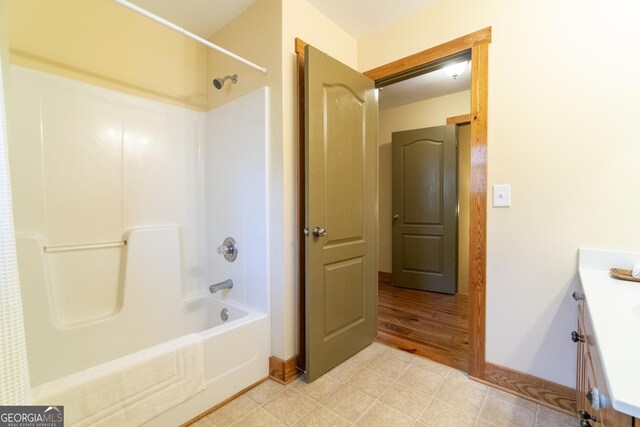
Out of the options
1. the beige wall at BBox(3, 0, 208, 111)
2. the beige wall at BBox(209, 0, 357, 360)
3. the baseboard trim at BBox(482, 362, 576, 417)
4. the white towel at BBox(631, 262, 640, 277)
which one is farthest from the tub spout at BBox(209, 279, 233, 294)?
the white towel at BBox(631, 262, 640, 277)

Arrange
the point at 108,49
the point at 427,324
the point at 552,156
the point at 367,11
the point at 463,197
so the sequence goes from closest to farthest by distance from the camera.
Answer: the point at 552,156
the point at 108,49
the point at 367,11
the point at 427,324
the point at 463,197

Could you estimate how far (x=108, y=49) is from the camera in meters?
1.71

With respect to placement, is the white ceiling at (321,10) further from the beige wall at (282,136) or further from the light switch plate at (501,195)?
the light switch plate at (501,195)

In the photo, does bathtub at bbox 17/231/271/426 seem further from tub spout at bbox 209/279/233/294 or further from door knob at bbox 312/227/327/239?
door knob at bbox 312/227/327/239

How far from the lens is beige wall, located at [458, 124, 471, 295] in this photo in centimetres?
328

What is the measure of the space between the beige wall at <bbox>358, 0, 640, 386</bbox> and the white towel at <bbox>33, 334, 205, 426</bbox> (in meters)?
1.67

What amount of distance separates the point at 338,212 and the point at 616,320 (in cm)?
126

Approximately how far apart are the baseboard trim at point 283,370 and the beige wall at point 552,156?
3.86ft

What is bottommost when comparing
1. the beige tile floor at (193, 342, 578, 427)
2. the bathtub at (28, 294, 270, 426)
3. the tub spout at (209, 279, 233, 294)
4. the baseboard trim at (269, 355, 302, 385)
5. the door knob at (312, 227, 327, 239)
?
the beige tile floor at (193, 342, 578, 427)

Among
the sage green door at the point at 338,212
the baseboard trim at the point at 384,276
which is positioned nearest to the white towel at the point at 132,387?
the sage green door at the point at 338,212

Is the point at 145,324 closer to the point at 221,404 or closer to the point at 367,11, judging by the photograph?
the point at 221,404

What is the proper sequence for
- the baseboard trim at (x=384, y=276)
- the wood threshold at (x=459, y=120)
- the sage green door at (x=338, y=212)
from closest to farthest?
the sage green door at (x=338, y=212) → the wood threshold at (x=459, y=120) → the baseboard trim at (x=384, y=276)

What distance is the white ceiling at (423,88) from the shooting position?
2.83m

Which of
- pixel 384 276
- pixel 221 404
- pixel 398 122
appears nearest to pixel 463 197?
pixel 398 122
